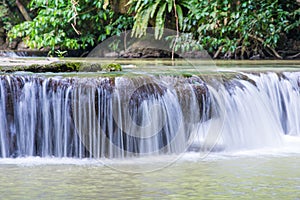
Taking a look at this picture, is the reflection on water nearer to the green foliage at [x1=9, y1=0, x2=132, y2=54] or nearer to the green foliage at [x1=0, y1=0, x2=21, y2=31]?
the green foliage at [x1=9, y1=0, x2=132, y2=54]

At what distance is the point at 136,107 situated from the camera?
287 inches

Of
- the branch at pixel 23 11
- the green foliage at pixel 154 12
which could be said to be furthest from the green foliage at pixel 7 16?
the green foliage at pixel 154 12

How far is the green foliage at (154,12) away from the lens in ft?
45.4

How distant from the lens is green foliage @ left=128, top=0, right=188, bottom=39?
13.8 meters

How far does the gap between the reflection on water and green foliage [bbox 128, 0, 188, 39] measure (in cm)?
751

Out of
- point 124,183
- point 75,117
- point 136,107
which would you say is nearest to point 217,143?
point 136,107

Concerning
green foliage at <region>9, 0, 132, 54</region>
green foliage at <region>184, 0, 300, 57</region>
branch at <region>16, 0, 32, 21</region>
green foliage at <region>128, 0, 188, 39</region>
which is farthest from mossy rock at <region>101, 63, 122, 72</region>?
branch at <region>16, 0, 32, 21</region>

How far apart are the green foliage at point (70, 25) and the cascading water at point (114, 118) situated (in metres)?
7.16

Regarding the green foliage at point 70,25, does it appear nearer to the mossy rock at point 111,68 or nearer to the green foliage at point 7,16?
the green foliage at point 7,16

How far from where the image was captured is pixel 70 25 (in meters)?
15.3

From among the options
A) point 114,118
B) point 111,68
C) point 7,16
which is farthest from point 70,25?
point 114,118

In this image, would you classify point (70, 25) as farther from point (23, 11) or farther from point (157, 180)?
point (157, 180)

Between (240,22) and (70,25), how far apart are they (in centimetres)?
414

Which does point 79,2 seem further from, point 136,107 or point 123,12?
point 136,107
